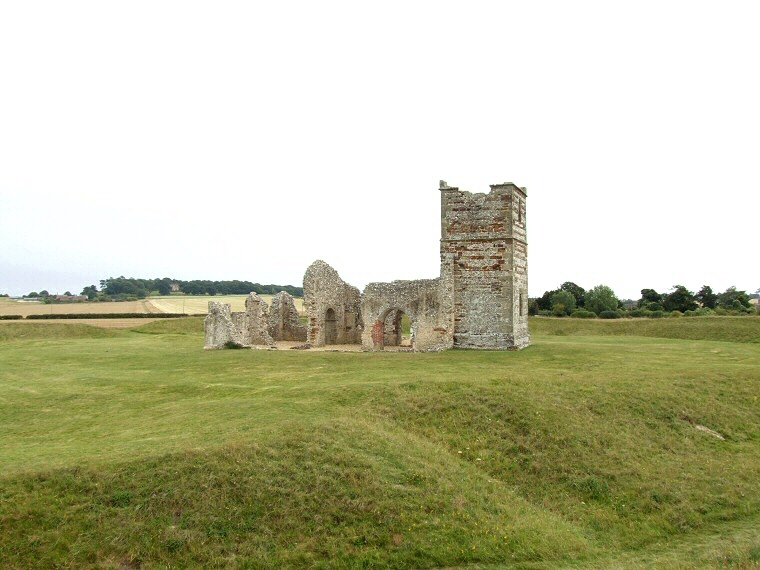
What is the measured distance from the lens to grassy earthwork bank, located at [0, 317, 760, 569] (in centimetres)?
1131

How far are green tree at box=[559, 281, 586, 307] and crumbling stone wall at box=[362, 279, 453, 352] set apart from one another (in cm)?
3843

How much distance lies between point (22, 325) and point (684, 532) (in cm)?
4590

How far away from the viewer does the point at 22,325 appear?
148 ft

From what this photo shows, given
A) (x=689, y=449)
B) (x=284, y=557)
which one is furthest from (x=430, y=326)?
(x=284, y=557)

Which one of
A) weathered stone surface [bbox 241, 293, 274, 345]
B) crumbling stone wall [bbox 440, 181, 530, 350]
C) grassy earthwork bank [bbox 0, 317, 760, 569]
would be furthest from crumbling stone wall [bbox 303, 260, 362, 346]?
grassy earthwork bank [bbox 0, 317, 760, 569]

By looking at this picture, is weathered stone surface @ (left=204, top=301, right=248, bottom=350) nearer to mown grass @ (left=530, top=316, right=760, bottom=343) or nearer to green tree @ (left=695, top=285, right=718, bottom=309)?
mown grass @ (left=530, top=316, right=760, bottom=343)

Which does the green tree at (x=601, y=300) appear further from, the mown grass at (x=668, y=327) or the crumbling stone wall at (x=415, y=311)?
the crumbling stone wall at (x=415, y=311)

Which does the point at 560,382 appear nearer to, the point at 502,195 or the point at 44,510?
the point at 502,195

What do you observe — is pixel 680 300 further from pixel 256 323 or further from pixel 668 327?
pixel 256 323

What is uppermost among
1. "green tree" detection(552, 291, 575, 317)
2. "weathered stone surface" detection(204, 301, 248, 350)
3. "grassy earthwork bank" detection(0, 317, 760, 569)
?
"green tree" detection(552, 291, 575, 317)

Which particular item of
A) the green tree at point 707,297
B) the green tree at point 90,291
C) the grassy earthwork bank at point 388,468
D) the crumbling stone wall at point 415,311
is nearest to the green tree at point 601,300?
the green tree at point 707,297

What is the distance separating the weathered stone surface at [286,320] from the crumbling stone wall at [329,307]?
4.26 metres

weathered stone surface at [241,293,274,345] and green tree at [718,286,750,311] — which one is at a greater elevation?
green tree at [718,286,750,311]

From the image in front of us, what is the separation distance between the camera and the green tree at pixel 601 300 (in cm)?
6084
